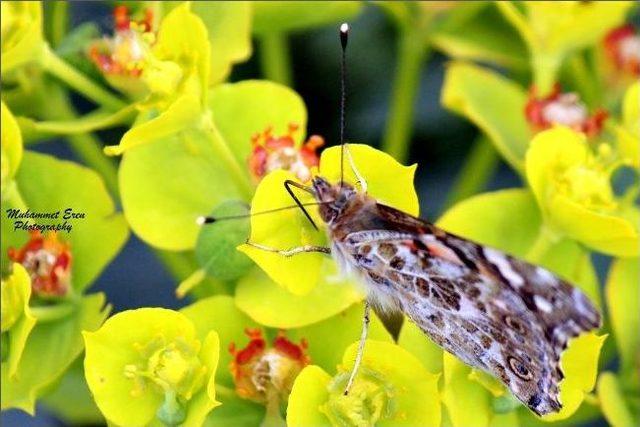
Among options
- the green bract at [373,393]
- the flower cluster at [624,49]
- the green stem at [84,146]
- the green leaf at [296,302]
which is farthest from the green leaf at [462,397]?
the flower cluster at [624,49]

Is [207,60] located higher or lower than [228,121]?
higher

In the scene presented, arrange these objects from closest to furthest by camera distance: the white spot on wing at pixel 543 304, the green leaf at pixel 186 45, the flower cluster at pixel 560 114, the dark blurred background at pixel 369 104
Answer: the white spot on wing at pixel 543 304 → the green leaf at pixel 186 45 → the flower cluster at pixel 560 114 → the dark blurred background at pixel 369 104

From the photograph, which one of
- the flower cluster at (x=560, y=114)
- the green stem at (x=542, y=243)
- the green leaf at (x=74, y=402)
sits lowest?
the green leaf at (x=74, y=402)

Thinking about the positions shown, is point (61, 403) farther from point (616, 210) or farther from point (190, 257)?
point (616, 210)

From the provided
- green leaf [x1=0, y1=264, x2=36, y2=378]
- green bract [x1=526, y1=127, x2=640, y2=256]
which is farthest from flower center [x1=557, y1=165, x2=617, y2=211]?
green leaf [x1=0, y1=264, x2=36, y2=378]

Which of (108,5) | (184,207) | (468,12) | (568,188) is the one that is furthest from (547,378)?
(108,5)

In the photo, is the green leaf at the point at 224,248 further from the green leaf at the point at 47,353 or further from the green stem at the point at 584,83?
the green stem at the point at 584,83
